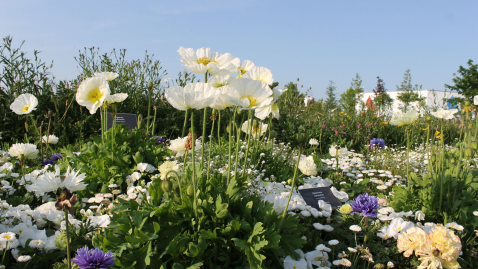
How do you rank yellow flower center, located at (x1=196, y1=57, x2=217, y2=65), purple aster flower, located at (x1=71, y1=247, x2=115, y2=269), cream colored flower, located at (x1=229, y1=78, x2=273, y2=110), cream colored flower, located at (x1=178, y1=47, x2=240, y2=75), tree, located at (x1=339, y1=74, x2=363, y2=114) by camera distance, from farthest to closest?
1. tree, located at (x1=339, y1=74, x2=363, y2=114)
2. yellow flower center, located at (x1=196, y1=57, x2=217, y2=65)
3. cream colored flower, located at (x1=178, y1=47, x2=240, y2=75)
4. cream colored flower, located at (x1=229, y1=78, x2=273, y2=110)
5. purple aster flower, located at (x1=71, y1=247, x2=115, y2=269)

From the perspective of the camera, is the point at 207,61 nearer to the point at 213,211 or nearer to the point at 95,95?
the point at 213,211

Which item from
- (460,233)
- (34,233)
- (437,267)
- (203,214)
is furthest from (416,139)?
(34,233)

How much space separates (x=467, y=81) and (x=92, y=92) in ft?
81.2

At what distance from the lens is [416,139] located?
6.74 meters

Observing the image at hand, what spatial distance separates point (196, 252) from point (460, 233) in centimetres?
174

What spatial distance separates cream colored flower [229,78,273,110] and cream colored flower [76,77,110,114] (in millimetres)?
1095

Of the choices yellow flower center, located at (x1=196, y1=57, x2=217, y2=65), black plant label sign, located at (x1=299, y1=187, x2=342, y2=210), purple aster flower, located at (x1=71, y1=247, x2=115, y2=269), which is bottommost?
black plant label sign, located at (x1=299, y1=187, x2=342, y2=210)

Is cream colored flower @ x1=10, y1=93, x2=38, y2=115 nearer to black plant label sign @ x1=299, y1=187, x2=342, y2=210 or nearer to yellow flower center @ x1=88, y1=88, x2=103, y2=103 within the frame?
yellow flower center @ x1=88, y1=88, x2=103, y2=103

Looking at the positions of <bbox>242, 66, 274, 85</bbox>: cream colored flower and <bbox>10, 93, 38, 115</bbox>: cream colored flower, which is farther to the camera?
<bbox>10, 93, 38, 115</bbox>: cream colored flower

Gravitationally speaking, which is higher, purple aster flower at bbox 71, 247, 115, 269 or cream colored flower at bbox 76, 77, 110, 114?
cream colored flower at bbox 76, 77, 110, 114

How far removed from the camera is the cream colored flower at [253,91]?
140 centimetres

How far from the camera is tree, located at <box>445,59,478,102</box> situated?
20672 millimetres

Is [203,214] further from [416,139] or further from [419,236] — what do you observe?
[416,139]

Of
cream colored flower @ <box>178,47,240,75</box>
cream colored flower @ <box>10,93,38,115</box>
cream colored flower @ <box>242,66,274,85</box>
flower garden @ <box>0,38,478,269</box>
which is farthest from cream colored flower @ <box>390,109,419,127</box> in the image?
cream colored flower @ <box>10,93,38,115</box>
